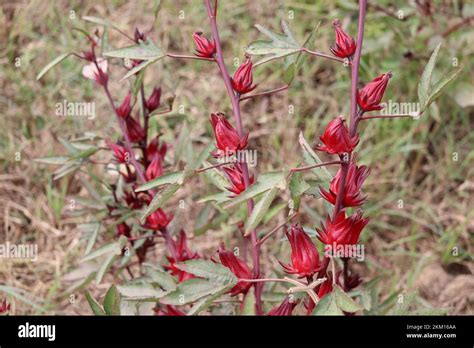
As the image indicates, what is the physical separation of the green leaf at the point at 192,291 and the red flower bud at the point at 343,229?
21 centimetres

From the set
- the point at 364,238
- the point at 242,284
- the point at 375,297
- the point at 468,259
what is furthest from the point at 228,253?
the point at 468,259

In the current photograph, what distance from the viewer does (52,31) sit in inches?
126

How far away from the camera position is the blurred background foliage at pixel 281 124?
2574 millimetres

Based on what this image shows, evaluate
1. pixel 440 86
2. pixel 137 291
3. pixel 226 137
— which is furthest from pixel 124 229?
pixel 440 86

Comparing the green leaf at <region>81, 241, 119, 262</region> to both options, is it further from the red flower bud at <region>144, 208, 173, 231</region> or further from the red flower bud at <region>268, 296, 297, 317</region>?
the red flower bud at <region>268, 296, 297, 317</region>

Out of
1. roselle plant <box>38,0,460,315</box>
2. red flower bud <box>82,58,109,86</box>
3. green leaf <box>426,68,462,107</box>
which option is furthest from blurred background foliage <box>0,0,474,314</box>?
green leaf <box>426,68,462,107</box>

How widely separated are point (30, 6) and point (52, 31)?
0.16 m

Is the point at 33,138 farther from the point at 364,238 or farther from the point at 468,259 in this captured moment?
the point at 468,259

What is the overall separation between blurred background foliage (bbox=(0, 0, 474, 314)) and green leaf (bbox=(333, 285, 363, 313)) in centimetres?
114

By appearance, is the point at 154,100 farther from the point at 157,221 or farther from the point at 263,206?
the point at 263,206

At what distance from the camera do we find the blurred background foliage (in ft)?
8.45

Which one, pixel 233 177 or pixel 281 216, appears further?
pixel 281 216
